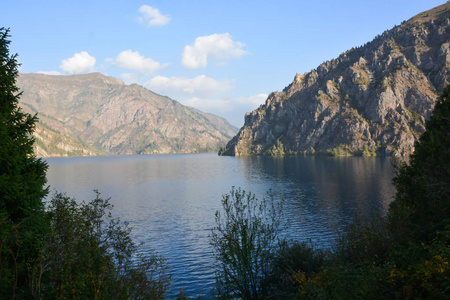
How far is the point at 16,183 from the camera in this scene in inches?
654

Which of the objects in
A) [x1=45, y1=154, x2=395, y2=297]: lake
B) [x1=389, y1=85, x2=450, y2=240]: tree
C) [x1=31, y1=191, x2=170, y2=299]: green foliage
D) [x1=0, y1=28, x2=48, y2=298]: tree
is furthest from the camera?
[x1=45, y1=154, x2=395, y2=297]: lake

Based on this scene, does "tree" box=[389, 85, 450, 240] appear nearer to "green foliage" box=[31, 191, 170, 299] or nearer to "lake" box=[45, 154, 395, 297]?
"lake" box=[45, 154, 395, 297]

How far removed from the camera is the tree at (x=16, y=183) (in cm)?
1627

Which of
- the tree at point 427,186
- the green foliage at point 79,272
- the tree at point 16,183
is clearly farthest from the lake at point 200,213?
the tree at point 16,183

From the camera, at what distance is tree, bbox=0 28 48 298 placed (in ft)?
53.4

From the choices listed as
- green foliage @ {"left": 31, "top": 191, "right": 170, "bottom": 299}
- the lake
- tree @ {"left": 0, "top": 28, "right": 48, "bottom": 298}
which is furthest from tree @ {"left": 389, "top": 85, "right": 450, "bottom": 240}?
tree @ {"left": 0, "top": 28, "right": 48, "bottom": 298}

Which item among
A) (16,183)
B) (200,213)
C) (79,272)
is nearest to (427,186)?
(79,272)

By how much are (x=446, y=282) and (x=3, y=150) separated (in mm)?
23547

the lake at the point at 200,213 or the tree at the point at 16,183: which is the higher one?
the tree at the point at 16,183

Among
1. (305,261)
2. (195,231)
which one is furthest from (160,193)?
(305,261)

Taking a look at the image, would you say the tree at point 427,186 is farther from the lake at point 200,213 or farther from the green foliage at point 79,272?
the green foliage at point 79,272

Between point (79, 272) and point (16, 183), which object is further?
point (79, 272)

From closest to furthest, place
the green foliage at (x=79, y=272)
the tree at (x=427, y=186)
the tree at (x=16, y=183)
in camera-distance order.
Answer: the green foliage at (x=79, y=272) → the tree at (x=16, y=183) → the tree at (x=427, y=186)

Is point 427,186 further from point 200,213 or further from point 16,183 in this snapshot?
point 200,213
